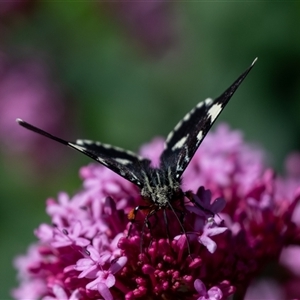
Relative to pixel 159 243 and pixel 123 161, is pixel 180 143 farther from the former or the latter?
pixel 159 243

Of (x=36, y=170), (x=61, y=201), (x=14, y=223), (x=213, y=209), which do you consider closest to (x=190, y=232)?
(x=213, y=209)

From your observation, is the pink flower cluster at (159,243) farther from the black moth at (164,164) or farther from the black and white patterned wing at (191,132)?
the black and white patterned wing at (191,132)

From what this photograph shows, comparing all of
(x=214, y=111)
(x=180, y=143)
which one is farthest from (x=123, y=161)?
(x=214, y=111)

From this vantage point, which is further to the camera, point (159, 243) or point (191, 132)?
point (191, 132)

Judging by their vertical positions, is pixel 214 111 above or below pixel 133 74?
below

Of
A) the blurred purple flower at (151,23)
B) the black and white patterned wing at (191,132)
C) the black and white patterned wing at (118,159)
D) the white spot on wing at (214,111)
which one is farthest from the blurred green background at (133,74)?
the white spot on wing at (214,111)

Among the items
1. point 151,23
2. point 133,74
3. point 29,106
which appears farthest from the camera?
point 151,23

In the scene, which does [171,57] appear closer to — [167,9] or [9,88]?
[167,9]
